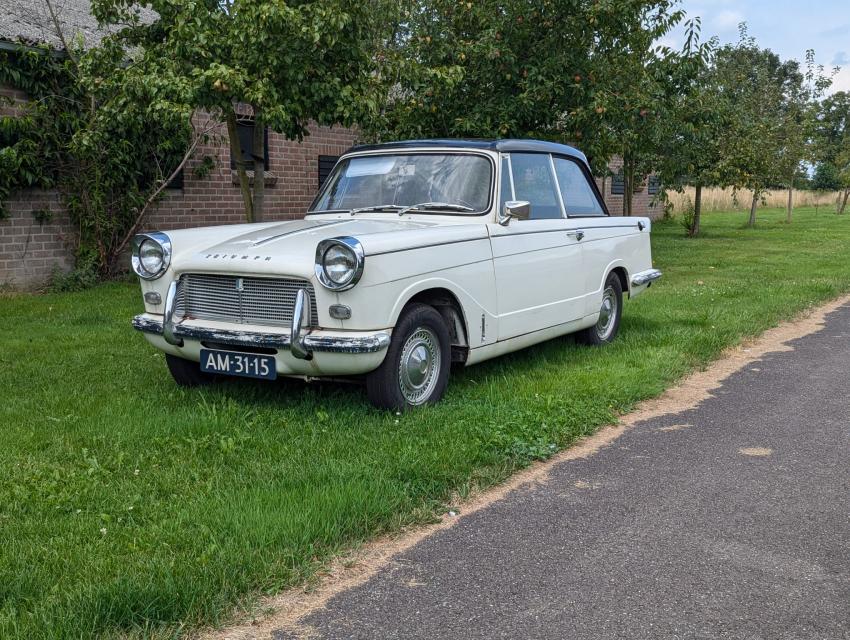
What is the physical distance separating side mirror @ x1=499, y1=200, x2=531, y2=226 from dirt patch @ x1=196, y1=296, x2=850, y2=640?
1.49m

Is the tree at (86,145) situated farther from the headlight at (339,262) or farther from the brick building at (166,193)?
the headlight at (339,262)

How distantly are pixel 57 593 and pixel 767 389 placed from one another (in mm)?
5157

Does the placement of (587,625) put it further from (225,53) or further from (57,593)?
(225,53)

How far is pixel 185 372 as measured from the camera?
5988 mm

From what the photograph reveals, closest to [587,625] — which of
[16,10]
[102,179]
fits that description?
[102,179]

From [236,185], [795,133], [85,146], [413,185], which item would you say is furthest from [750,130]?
[413,185]

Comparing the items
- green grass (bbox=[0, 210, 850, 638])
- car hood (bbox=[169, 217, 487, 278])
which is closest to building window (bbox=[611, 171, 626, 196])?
green grass (bbox=[0, 210, 850, 638])

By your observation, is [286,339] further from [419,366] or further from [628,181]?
[628,181]

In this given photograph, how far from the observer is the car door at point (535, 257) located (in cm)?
611

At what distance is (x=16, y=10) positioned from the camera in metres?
12.0

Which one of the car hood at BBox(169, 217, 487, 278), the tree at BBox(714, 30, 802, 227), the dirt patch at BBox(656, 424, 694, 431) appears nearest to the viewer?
the car hood at BBox(169, 217, 487, 278)

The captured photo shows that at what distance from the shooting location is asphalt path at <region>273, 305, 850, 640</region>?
10.0 ft

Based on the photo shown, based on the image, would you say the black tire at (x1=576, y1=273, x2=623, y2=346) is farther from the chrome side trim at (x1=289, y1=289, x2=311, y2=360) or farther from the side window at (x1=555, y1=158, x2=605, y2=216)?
the chrome side trim at (x1=289, y1=289, x2=311, y2=360)

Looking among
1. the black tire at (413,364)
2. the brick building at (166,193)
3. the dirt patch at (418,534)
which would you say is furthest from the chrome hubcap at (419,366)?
the brick building at (166,193)
